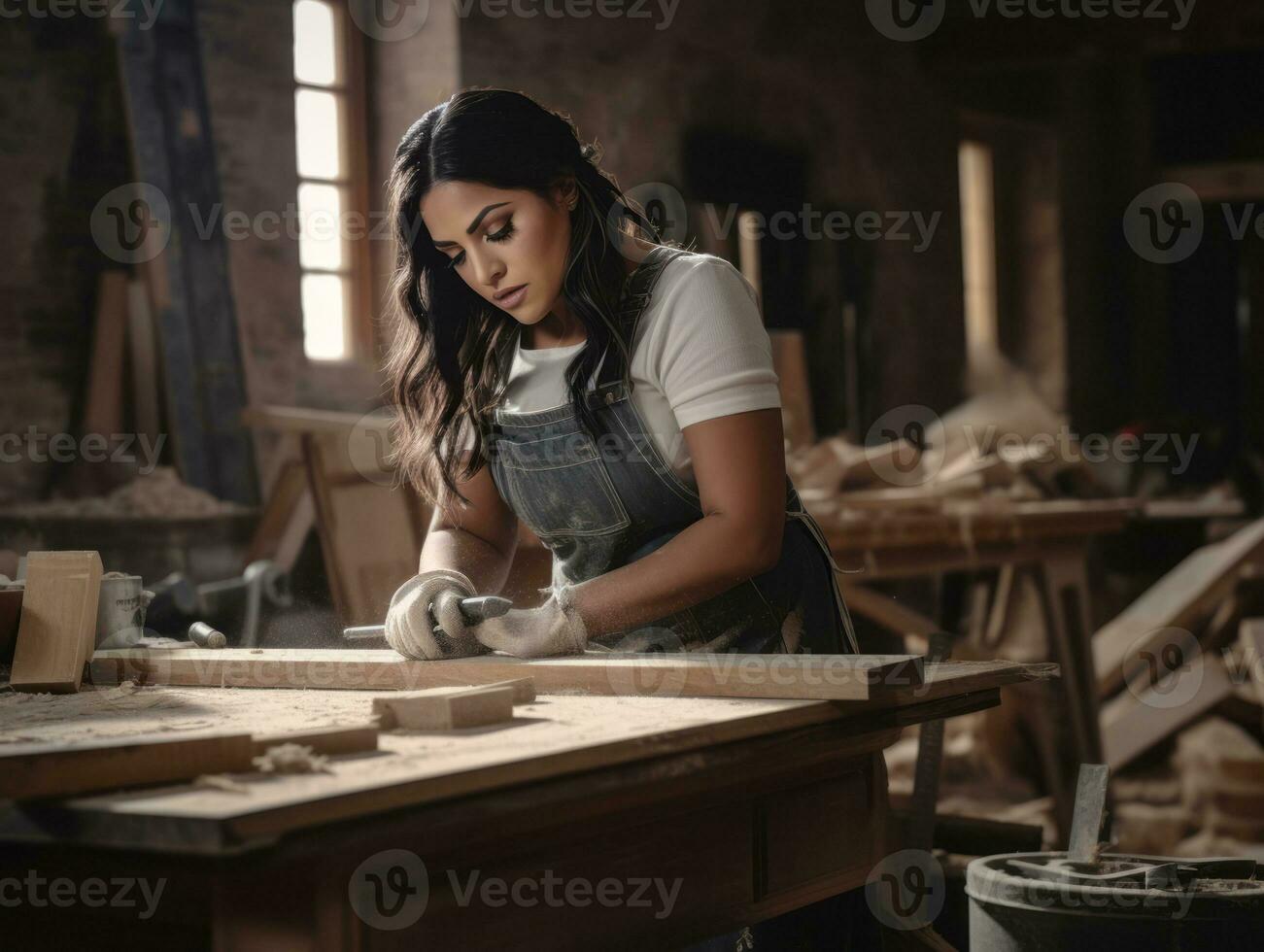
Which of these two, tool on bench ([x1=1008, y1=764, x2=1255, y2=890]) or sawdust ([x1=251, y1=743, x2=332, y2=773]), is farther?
tool on bench ([x1=1008, y1=764, x2=1255, y2=890])

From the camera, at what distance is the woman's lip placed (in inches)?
95.7

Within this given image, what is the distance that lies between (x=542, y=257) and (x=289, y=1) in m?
4.80

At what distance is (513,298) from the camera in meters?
2.45

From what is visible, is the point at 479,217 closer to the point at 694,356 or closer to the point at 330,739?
the point at 694,356

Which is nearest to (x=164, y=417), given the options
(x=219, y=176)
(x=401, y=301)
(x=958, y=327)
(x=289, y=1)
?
(x=219, y=176)

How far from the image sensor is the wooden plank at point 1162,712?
20.1 feet

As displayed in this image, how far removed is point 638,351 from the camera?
2.38m

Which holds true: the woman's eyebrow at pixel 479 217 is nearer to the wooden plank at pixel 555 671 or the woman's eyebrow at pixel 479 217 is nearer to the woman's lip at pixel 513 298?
the woman's lip at pixel 513 298

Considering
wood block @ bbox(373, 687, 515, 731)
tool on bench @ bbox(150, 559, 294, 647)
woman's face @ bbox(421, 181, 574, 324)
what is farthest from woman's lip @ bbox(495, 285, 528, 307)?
tool on bench @ bbox(150, 559, 294, 647)

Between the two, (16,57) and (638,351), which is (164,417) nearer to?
(16,57)

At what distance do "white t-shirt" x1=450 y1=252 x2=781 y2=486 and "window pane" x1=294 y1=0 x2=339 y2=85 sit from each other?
4.91m

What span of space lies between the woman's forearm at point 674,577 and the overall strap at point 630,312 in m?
0.30

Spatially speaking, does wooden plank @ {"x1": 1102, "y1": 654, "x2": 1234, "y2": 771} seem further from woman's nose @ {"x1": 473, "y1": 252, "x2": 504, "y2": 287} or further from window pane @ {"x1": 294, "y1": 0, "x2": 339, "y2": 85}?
window pane @ {"x1": 294, "y1": 0, "x2": 339, "y2": 85}

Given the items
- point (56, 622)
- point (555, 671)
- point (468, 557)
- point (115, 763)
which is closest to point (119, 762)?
point (115, 763)
